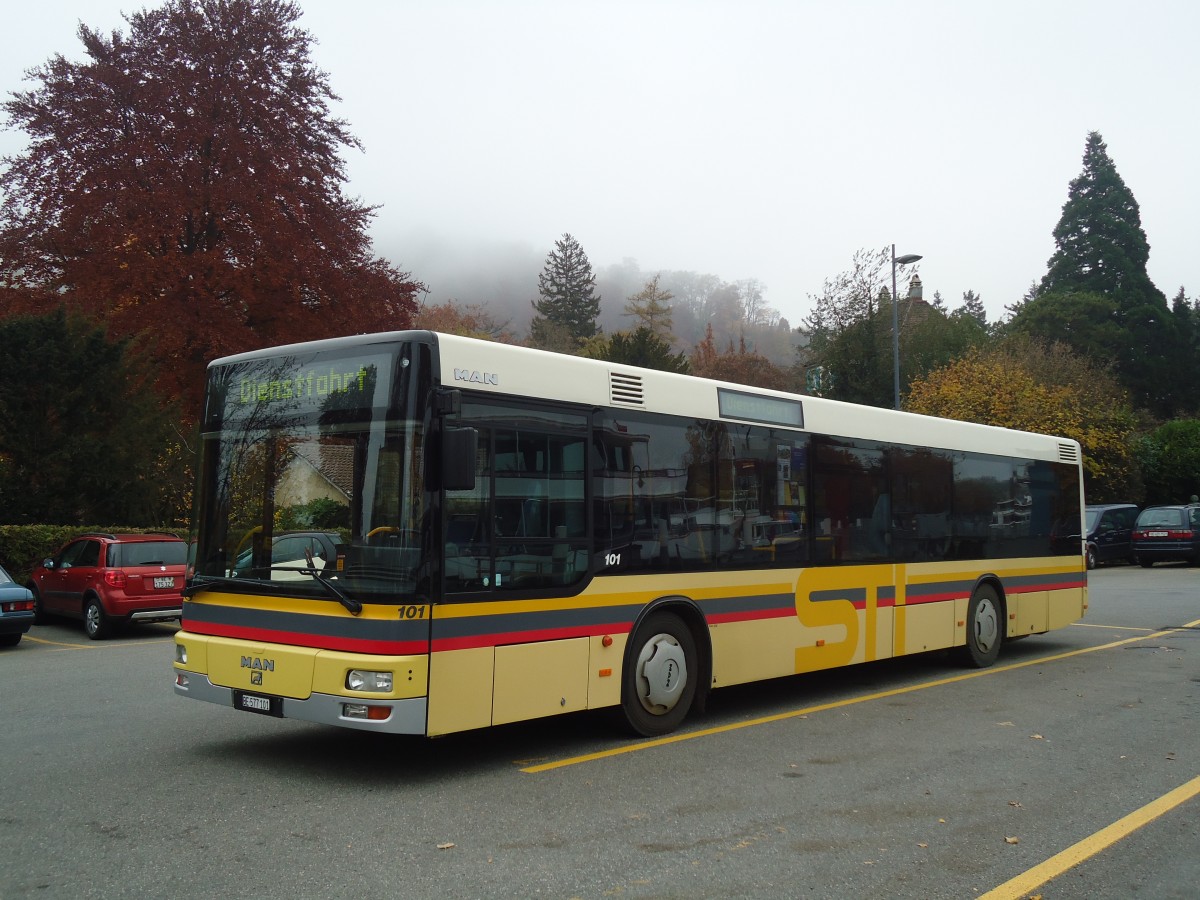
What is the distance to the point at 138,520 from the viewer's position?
858 inches

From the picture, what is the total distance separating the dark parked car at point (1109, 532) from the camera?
32281 mm

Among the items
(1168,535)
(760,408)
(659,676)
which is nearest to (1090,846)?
(659,676)

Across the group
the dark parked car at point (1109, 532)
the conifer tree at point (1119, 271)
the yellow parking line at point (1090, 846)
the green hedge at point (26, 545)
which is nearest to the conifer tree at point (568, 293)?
the conifer tree at point (1119, 271)

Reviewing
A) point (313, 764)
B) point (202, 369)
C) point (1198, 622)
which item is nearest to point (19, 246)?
point (202, 369)

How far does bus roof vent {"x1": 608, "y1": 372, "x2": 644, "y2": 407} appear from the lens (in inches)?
320

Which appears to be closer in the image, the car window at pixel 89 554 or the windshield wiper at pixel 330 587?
the windshield wiper at pixel 330 587

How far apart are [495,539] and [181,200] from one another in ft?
70.4

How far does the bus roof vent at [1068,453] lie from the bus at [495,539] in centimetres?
563

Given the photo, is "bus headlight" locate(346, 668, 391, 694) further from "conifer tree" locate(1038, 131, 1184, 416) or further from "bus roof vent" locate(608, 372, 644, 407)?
"conifer tree" locate(1038, 131, 1184, 416)

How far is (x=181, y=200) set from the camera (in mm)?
25203

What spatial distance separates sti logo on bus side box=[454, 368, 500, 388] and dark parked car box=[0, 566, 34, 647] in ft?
34.5

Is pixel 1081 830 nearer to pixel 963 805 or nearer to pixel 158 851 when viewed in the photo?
pixel 963 805

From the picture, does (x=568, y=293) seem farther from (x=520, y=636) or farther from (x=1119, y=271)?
(x=520, y=636)

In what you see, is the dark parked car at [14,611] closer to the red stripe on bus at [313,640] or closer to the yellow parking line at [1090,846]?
the red stripe on bus at [313,640]
